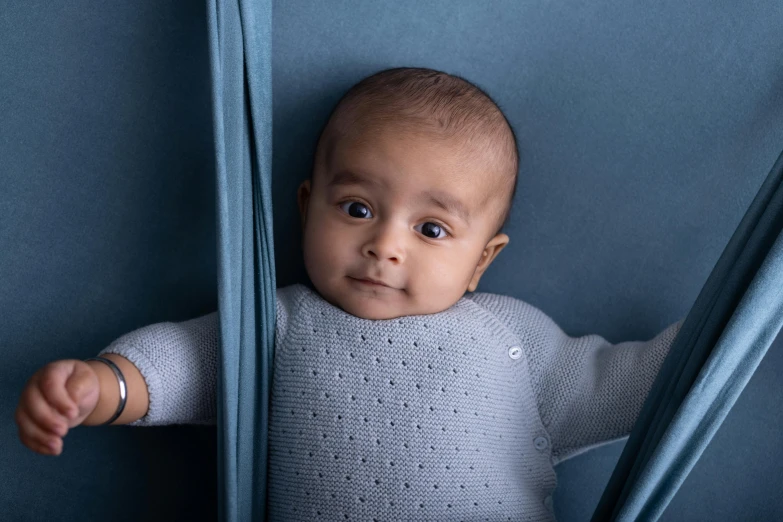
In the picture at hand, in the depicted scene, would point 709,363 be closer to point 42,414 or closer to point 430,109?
point 430,109

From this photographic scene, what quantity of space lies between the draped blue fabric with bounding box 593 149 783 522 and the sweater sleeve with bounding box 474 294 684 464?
84 millimetres

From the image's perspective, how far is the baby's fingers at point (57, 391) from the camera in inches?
31.4

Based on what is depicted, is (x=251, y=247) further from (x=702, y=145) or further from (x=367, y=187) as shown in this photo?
(x=702, y=145)

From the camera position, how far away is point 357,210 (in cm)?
103

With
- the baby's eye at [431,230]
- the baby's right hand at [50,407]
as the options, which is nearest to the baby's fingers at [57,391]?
the baby's right hand at [50,407]

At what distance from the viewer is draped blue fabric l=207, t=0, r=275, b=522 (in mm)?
949

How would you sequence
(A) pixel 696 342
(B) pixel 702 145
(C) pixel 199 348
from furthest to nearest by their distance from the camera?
(B) pixel 702 145 < (C) pixel 199 348 < (A) pixel 696 342

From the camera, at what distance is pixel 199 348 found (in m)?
1.05

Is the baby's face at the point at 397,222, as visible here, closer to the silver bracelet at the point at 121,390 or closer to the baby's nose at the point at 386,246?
the baby's nose at the point at 386,246

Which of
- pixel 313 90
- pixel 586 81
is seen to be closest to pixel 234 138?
pixel 313 90

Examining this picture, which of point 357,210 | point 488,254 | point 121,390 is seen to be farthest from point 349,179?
point 121,390

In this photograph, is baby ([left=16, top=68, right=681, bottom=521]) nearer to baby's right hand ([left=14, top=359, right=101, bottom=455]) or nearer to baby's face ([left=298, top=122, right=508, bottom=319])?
baby's face ([left=298, top=122, right=508, bottom=319])

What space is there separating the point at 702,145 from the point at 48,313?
1.05 metres

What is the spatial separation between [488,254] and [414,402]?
0.27 meters
